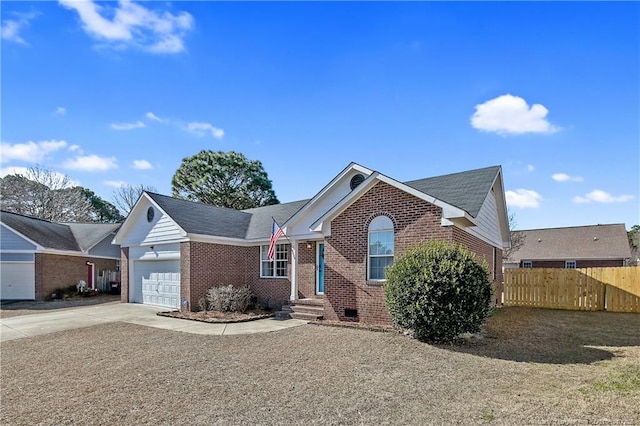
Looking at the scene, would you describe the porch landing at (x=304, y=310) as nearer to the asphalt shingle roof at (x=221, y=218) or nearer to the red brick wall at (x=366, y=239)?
the red brick wall at (x=366, y=239)

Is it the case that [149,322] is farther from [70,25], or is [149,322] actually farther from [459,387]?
[459,387]

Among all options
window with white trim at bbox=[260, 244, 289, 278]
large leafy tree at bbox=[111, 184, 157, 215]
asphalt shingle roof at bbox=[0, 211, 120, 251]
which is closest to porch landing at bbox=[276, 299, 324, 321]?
window with white trim at bbox=[260, 244, 289, 278]

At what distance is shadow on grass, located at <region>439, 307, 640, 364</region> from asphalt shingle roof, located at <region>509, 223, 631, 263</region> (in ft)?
69.2

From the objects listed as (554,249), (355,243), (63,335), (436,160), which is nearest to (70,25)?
(63,335)

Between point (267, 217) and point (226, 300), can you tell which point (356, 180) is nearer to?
point (267, 217)

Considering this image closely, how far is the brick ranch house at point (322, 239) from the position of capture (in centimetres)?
1073

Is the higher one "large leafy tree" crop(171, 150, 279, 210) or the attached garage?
"large leafy tree" crop(171, 150, 279, 210)

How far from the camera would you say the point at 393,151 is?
15797 millimetres

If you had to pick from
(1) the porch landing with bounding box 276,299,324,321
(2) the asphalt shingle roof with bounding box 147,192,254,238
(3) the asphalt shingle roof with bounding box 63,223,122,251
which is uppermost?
(2) the asphalt shingle roof with bounding box 147,192,254,238

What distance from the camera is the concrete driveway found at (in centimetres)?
1079

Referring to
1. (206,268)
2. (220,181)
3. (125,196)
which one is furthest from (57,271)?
(125,196)

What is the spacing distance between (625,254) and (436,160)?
23.9 m

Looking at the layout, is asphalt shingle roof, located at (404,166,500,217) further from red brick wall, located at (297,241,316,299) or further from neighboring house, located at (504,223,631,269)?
neighboring house, located at (504,223,631,269)

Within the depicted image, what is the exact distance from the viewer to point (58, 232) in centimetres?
2359
